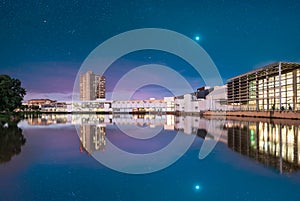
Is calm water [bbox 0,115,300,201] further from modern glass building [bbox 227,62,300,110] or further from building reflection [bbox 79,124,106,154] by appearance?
modern glass building [bbox 227,62,300,110]

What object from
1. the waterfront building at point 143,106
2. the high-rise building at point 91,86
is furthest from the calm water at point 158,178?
the high-rise building at point 91,86

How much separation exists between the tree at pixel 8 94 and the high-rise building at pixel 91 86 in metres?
118

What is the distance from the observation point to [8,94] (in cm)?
5191

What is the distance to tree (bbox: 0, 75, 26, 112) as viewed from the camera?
5025cm

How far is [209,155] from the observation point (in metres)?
9.16

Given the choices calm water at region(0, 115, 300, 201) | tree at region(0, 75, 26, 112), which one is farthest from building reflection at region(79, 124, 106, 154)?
tree at region(0, 75, 26, 112)

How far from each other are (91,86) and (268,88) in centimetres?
13676

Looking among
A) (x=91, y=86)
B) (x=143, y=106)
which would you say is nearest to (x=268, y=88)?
(x=143, y=106)

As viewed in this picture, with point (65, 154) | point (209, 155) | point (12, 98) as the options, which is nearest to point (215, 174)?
point (209, 155)

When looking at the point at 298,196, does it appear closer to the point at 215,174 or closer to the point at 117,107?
the point at 215,174

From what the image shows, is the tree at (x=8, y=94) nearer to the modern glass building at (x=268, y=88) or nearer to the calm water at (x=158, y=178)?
the calm water at (x=158, y=178)

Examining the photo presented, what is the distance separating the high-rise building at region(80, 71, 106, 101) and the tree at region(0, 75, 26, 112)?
118207 mm

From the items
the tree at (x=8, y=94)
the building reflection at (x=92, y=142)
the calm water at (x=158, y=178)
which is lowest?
the building reflection at (x=92, y=142)

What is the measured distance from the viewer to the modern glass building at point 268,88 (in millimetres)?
51656
